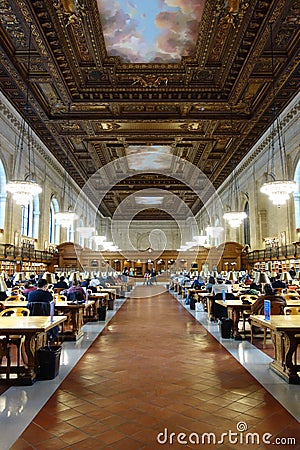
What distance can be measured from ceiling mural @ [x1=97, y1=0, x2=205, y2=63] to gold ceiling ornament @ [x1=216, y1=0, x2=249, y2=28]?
21.3 inches

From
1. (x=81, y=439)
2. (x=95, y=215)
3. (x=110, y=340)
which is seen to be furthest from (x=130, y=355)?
(x=95, y=215)

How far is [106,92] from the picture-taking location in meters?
12.5

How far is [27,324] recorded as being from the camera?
4.79 m

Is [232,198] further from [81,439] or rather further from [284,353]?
[81,439]

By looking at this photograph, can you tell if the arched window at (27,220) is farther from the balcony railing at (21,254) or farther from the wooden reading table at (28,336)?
the wooden reading table at (28,336)

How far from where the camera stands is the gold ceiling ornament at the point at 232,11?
328 inches

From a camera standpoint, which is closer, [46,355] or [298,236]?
[46,355]

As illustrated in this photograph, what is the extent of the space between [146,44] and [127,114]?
4123 millimetres

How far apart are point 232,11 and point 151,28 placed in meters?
2.38

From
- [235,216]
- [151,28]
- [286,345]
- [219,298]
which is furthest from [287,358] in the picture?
[235,216]

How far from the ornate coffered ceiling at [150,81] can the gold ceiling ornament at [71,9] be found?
0.02 m

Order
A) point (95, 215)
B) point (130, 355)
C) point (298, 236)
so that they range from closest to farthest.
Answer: point (130, 355), point (298, 236), point (95, 215)

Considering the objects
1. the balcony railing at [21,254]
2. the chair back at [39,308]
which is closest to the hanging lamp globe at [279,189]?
the chair back at [39,308]

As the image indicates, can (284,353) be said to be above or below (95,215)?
below
